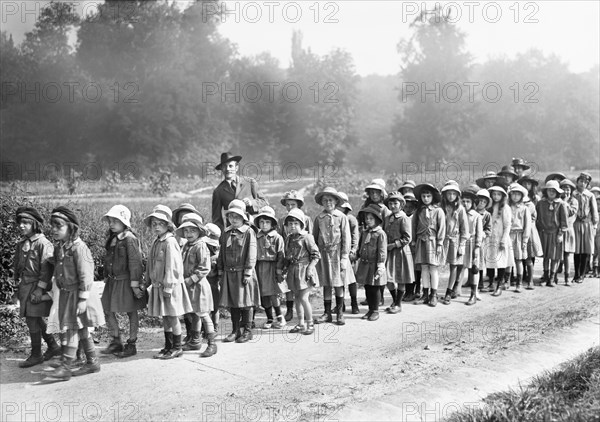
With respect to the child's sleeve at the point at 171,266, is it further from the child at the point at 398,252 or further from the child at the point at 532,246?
the child at the point at 532,246

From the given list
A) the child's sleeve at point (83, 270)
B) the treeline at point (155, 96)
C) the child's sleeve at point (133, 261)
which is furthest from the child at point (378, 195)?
the treeline at point (155, 96)

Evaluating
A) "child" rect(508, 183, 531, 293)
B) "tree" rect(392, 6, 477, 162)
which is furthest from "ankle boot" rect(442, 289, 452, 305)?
"tree" rect(392, 6, 477, 162)

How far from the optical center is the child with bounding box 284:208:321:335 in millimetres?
7383

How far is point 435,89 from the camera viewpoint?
46.8 metres

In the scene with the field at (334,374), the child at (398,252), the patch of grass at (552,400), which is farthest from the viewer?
the child at (398,252)

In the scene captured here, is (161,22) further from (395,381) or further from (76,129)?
(395,381)

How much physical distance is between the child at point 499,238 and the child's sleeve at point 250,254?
484 centimetres

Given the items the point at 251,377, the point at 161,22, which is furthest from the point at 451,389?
the point at 161,22

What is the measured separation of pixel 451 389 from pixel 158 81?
33.7 meters

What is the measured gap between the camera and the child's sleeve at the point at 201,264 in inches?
254

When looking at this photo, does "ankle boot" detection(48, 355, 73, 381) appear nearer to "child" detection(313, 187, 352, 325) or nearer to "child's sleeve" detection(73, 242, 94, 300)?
"child's sleeve" detection(73, 242, 94, 300)

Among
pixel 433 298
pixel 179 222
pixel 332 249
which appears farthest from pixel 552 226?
pixel 179 222

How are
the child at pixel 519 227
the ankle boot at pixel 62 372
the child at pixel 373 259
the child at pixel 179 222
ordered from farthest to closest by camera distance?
1. the child at pixel 519 227
2. the child at pixel 373 259
3. the child at pixel 179 222
4. the ankle boot at pixel 62 372

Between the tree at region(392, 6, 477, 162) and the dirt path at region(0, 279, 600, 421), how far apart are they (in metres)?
39.6
